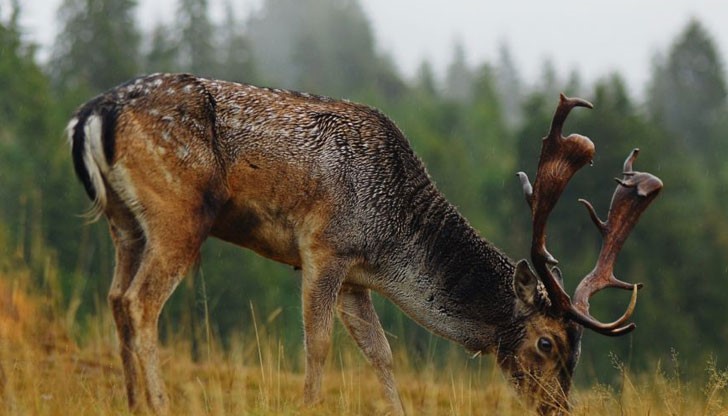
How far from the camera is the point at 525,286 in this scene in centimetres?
773

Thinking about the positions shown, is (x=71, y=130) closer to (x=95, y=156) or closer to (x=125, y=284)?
(x=95, y=156)

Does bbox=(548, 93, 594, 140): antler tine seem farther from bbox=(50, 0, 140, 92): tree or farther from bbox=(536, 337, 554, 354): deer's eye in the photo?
bbox=(50, 0, 140, 92): tree

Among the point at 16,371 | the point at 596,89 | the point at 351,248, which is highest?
the point at 351,248

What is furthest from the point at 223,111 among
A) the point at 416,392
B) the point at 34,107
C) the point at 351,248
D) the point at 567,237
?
the point at 34,107

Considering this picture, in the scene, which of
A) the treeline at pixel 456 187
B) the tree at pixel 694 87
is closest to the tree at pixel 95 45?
the treeline at pixel 456 187

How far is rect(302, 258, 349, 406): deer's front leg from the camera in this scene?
7551 mm

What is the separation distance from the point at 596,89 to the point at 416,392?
Result: 32.5m

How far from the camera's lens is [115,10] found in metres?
51.4

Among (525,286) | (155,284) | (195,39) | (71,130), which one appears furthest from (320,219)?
(195,39)

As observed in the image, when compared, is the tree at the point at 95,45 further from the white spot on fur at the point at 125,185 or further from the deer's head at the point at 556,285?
the deer's head at the point at 556,285

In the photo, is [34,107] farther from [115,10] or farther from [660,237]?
[660,237]

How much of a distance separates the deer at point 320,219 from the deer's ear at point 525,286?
1 centimetres

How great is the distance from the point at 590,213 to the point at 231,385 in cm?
343

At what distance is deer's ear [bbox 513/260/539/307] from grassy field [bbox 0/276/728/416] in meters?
0.66
